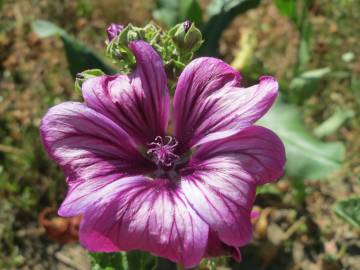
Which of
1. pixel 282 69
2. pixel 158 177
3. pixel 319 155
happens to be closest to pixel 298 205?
pixel 319 155

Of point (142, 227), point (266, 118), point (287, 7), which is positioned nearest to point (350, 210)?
point (266, 118)

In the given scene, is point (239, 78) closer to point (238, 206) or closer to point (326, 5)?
point (238, 206)

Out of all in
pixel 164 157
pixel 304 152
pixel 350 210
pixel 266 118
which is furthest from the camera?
pixel 266 118

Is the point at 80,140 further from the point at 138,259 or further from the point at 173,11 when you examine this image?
the point at 173,11

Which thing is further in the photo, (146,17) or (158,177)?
(146,17)

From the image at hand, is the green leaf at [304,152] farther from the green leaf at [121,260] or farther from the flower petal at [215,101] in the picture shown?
the flower petal at [215,101]

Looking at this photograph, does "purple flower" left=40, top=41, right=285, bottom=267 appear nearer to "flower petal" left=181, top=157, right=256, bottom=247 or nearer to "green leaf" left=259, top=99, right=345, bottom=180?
"flower petal" left=181, top=157, right=256, bottom=247
